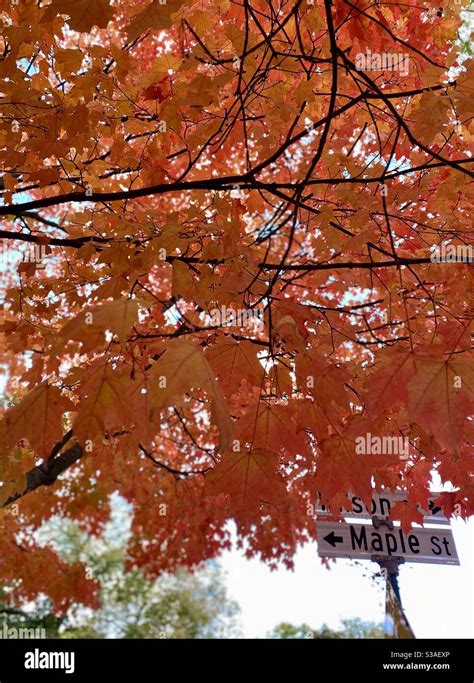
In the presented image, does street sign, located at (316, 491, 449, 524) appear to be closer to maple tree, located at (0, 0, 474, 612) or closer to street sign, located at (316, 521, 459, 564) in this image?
street sign, located at (316, 521, 459, 564)

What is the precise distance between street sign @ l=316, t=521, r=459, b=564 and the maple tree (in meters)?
0.40

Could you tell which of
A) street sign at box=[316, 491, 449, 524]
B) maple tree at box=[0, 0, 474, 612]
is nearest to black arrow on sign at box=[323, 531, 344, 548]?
street sign at box=[316, 491, 449, 524]

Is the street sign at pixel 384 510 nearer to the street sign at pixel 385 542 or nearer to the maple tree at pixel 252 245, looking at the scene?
the street sign at pixel 385 542

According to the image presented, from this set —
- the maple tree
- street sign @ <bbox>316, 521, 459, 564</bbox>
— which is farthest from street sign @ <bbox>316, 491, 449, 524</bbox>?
the maple tree

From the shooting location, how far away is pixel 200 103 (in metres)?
2.45

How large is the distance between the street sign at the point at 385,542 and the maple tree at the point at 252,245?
40 cm

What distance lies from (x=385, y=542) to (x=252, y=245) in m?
2.31

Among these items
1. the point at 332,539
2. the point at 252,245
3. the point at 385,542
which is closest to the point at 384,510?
the point at 385,542

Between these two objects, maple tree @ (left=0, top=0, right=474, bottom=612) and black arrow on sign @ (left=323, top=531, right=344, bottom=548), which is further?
black arrow on sign @ (left=323, top=531, right=344, bottom=548)

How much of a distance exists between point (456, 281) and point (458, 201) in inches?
24.6

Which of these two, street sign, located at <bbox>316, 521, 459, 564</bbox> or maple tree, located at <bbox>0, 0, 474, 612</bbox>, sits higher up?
maple tree, located at <bbox>0, 0, 474, 612</bbox>

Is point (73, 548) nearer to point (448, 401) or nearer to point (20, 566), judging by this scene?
point (20, 566)

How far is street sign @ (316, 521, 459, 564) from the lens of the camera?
3273mm

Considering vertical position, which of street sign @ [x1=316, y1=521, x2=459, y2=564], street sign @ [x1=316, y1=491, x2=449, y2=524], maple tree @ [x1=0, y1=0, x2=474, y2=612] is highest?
maple tree @ [x1=0, y1=0, x2=474, y2=612]
